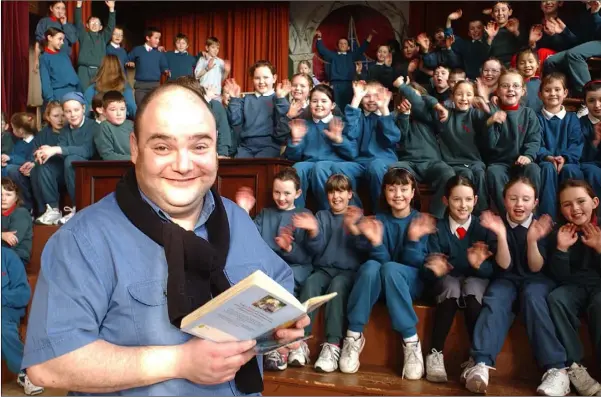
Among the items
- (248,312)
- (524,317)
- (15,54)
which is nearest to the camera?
(248,312)

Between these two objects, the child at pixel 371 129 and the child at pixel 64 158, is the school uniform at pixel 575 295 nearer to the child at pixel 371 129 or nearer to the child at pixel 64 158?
the child at pixel 371 129

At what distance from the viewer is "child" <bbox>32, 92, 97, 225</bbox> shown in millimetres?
4465

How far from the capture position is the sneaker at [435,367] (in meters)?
2.81

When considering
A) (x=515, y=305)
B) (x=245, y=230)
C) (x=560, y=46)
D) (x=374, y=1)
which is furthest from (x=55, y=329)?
(x=374, y=1)

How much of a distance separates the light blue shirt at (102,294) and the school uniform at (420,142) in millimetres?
2723

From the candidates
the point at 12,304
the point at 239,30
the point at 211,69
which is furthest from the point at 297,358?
the point at 239,30

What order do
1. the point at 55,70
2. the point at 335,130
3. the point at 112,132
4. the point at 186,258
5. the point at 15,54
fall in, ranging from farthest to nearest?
the point at 15,54
the point at 55,70
the point at 112,132
the point at 335,130
the point at 186,258

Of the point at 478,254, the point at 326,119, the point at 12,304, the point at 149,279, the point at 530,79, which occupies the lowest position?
the point at 12,304

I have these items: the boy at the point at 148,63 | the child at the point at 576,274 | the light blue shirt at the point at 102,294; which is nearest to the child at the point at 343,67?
the boy at the point at 148,63

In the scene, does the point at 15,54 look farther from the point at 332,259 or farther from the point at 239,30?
the point at 332,259

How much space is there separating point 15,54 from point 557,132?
615 centimetres

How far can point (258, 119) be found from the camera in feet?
15.1

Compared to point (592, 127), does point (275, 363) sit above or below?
below

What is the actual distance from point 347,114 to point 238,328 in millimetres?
3003
